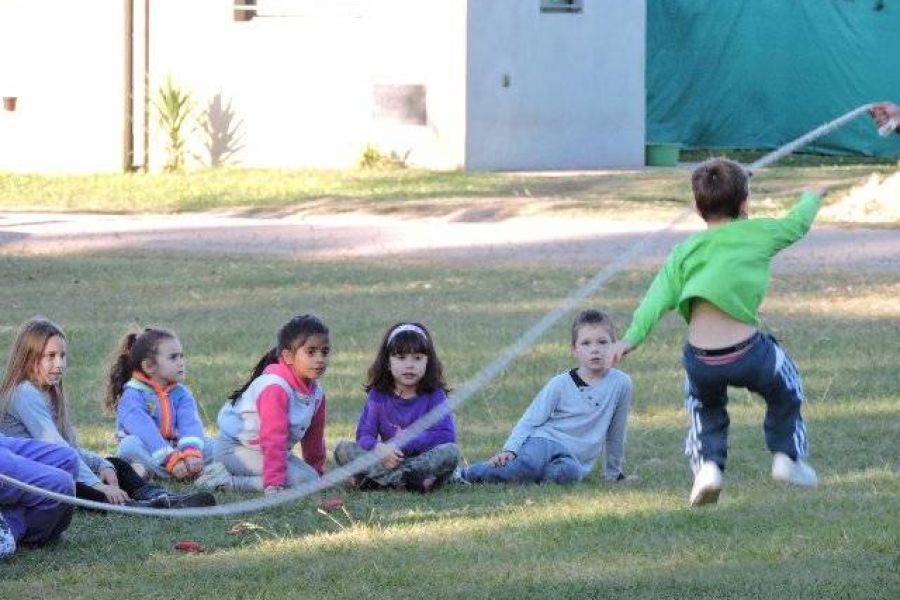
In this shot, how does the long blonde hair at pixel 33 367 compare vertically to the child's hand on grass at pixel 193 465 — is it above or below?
above

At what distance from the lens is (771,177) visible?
71.9 ft

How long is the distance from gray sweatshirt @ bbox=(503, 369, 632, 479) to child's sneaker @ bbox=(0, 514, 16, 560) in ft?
7.33

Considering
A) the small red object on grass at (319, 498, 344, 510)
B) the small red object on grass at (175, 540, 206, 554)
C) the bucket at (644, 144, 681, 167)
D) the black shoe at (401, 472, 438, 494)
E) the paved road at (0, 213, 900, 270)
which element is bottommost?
the small red object on grass at (175, 540, 206, 554)

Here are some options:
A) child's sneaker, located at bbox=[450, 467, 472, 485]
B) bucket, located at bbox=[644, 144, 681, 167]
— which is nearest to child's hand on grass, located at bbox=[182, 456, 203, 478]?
child's sneaker, located at bbox=[450, 467, 472, 485]

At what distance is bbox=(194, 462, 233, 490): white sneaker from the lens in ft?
23.7

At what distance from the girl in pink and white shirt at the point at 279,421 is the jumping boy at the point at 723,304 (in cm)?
155

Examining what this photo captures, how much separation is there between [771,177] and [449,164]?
4114 mm

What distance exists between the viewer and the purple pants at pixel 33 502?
19.3 ft

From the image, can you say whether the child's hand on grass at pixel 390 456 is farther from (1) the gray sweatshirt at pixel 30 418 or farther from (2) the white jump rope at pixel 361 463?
(1) the gray sweatshirt at pixel 30 418

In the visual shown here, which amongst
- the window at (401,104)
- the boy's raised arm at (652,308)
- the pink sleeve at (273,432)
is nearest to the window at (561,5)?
the window at (401,104)

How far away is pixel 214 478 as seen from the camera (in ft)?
23.8

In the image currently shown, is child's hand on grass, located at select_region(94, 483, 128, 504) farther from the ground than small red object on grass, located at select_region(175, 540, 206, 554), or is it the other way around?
child's hand on grass, located at select_region(94, 483, 128, 504)

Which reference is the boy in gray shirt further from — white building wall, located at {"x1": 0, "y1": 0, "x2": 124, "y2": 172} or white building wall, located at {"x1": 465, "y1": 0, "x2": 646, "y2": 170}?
white building wall, located at {"x1": 0, "y1": 0, "x2": 124, "y2": 172}

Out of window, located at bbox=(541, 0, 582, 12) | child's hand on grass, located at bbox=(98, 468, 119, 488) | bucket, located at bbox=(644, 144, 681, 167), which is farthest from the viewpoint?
bucket, located at bbox=(644, 144, 681, 167)
